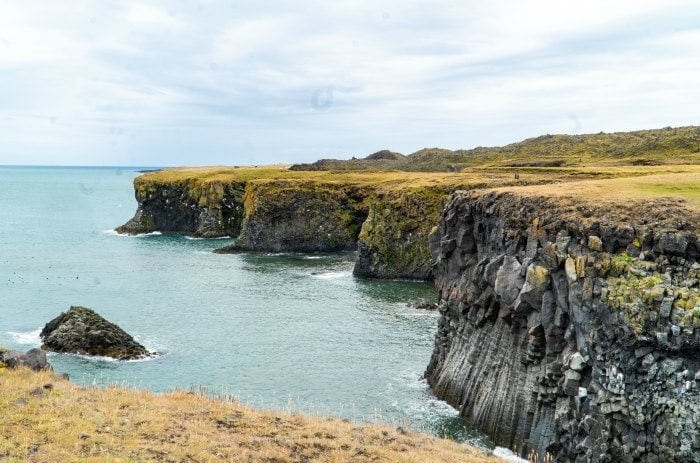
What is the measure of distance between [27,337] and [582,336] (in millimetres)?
52251

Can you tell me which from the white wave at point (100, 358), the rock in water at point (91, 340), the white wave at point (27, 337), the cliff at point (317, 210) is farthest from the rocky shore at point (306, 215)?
the white wave at point (27, 337)

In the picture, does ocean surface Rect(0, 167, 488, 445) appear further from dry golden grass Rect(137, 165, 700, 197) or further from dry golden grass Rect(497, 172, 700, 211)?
dry golden grass Rect(137, 165, 700, 197)

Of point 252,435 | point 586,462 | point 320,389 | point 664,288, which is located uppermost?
point 664,288

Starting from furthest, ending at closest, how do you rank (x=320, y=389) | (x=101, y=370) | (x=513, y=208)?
Answer: (x=101, y=370), (x=320, y=389), (x=513, y=208)

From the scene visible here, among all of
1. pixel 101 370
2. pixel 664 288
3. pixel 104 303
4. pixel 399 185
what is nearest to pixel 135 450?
pixel 664 288

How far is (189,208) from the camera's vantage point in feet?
539

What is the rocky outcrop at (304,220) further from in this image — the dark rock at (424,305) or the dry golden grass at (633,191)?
the dry golden grass at (633,191)

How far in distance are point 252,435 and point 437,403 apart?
21.4 metres

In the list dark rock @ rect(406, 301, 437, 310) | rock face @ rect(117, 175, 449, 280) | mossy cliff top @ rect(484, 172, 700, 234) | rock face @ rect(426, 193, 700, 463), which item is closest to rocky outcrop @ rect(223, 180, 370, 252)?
rock face @ rect(117, 175, 449, 280)

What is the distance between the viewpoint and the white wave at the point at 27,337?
6128 centimetres

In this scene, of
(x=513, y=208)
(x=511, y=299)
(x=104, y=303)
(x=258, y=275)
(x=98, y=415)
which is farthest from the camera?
(x=258, y=275)

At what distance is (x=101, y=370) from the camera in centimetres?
5409

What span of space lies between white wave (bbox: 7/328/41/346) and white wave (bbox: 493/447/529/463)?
43.6 meters

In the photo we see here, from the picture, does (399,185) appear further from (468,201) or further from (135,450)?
(135,450)
